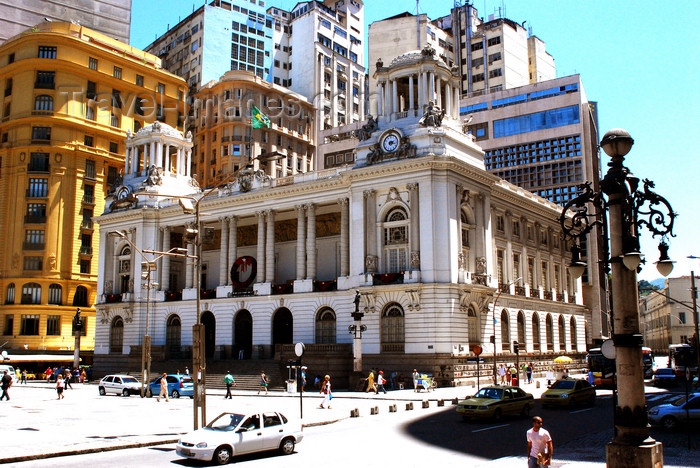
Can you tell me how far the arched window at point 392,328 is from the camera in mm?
51000

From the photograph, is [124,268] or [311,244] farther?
[124,268]

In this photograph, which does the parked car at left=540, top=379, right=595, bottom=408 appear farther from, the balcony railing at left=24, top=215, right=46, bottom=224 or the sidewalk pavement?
the balcony railing at left=24, top=215, right=46, bottom=224

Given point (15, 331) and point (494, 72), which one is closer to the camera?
point (15, 331)

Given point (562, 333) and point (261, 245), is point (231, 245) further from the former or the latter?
point (562, 333)

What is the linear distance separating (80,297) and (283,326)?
3347 cm

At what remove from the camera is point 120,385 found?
A: 48156 millimetres

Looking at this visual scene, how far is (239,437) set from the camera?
1995cm

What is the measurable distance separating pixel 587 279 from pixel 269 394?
54328 mm

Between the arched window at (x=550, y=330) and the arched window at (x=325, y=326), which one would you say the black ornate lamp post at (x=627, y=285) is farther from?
the arched window at (x=550, y=330)

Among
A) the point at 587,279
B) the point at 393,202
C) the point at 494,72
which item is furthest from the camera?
the point at 494,72

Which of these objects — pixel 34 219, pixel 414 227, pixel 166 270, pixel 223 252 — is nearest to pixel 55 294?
pixel 34 219

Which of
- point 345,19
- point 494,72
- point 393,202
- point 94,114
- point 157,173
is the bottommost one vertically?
point 393,202

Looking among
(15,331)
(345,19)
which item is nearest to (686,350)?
(15,331)

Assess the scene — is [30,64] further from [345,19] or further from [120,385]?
[345,19]
